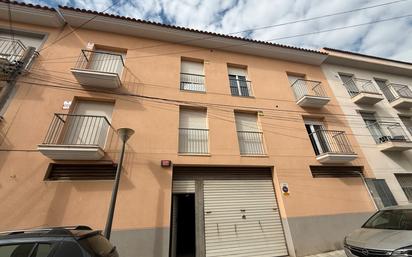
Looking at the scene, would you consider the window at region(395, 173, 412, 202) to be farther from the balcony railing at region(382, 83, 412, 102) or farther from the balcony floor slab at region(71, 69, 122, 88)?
the balcony floor slab at region(71, 69, 122, 88)

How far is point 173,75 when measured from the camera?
27.2 ft

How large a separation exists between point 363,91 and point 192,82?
9.04 m

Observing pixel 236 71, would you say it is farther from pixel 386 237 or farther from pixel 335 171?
pixel 386 237

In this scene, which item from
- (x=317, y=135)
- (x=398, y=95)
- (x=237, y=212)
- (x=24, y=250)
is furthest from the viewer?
(x=398, y=95)

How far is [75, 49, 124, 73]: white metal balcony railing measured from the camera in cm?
749

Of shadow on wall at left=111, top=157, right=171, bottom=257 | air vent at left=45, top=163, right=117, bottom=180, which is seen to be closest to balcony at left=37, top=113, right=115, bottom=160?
air vent at left=45, top=163, right=117, bottom=180

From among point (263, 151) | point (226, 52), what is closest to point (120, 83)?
point (226, 52)

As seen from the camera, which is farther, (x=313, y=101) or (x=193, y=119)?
(x=313, y=101)

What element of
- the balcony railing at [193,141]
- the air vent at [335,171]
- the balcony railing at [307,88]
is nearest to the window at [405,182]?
the air vent at [335,171]

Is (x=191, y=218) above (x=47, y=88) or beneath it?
beneath

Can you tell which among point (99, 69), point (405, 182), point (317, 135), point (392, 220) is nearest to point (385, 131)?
point (405, 182)

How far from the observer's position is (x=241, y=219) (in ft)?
21.2

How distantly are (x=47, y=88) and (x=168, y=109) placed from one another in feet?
13.9

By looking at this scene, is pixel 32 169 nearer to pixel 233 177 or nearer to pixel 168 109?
pixel 168 109
